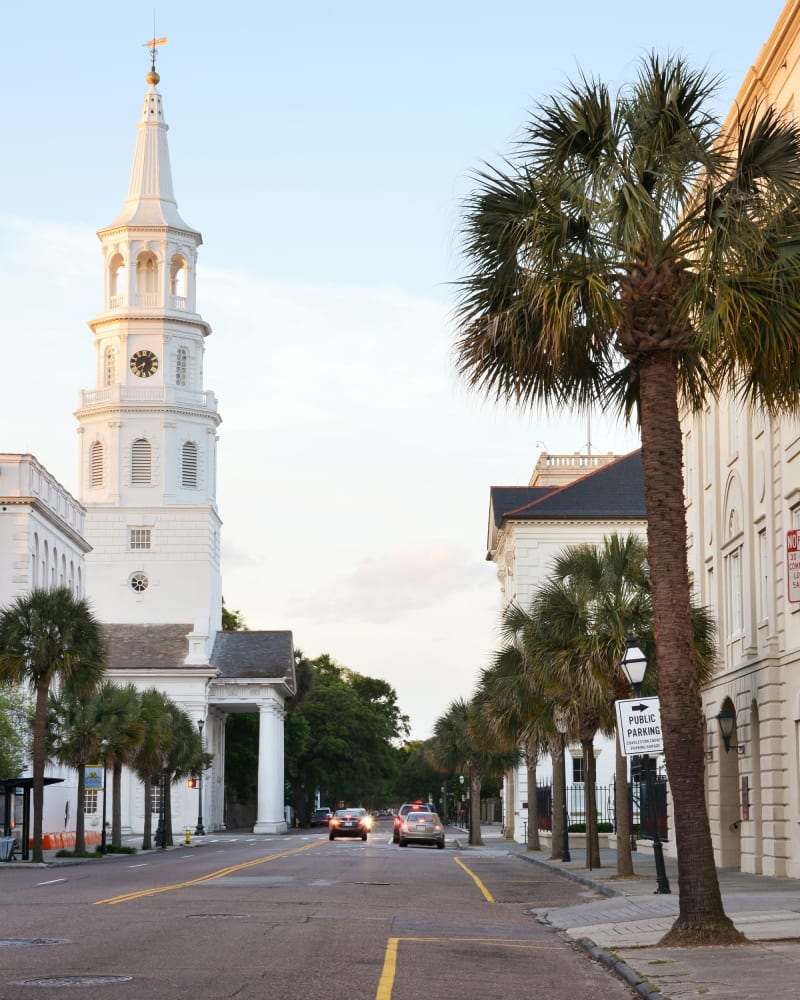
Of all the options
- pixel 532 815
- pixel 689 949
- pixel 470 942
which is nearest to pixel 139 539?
pixel 532 815

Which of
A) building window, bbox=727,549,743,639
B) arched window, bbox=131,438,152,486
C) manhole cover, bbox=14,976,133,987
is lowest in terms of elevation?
manhole cover, bbox=14,976,133,987

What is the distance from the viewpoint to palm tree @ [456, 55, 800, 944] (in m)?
15.8

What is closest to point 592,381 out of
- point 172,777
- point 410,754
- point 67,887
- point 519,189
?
point 519,189

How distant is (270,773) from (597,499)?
95.3 feet

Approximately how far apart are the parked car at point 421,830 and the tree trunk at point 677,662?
140ft

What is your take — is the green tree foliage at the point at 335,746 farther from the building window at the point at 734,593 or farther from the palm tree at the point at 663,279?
the palm tree at the point at 663,279

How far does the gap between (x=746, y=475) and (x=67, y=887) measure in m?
15.4

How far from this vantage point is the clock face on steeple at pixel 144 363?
90.1 m

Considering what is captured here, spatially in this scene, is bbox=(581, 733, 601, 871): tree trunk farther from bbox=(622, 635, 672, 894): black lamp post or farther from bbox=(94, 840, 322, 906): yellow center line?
bbox=(94, 840, 322, 906): yellow center line

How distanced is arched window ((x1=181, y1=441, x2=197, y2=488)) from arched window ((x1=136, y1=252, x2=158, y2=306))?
8787 millimetres

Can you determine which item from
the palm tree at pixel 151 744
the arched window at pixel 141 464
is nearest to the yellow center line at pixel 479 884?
the palm tree at pixel 151 744

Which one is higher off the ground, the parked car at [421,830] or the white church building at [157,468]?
the white church building at [157,468]

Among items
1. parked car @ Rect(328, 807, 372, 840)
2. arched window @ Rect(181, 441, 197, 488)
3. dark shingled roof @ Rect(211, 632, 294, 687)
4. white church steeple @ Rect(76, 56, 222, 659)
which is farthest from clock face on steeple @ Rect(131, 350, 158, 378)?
parked car @ Rect(328, 807, 372, 840)

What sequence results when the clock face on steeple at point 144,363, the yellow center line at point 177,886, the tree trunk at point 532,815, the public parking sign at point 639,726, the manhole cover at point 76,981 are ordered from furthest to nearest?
the clock face on steeple at point 144,363 < the tree trunk at point 532,815 < the yellow center line at point 177,886 < the public parking sign at point 639,726 < the manhole cover at point 76,981
